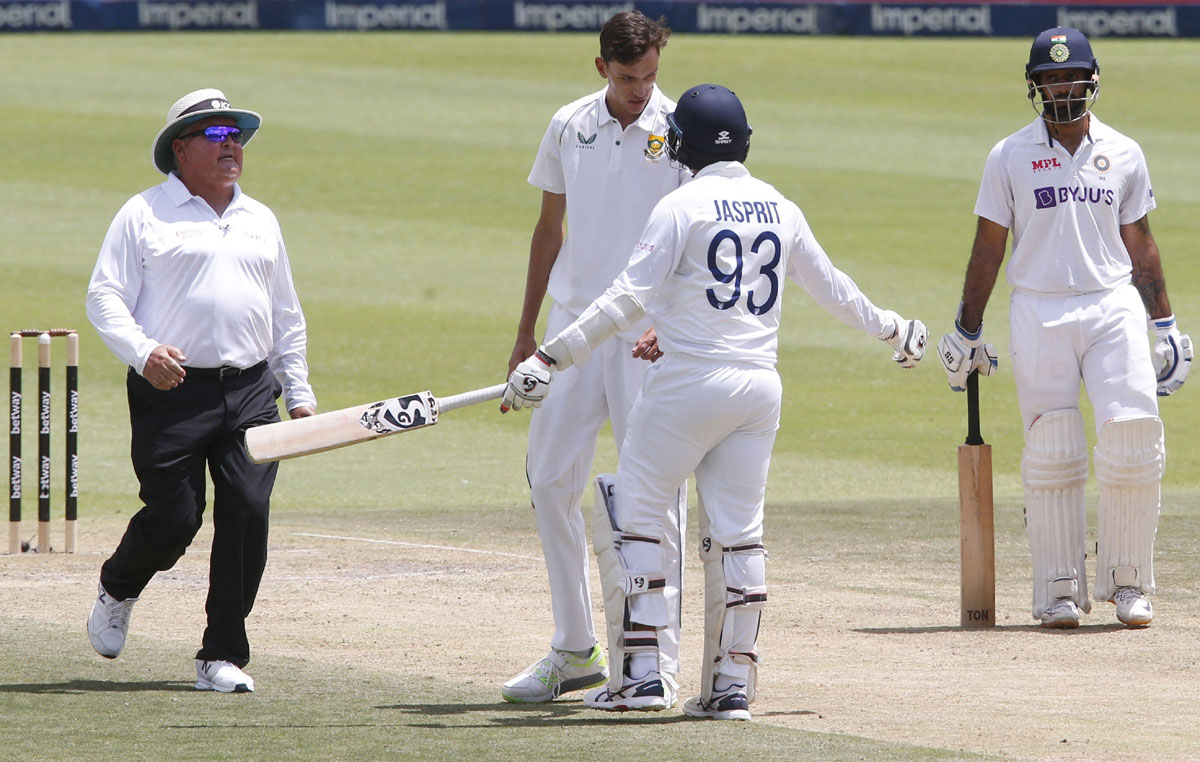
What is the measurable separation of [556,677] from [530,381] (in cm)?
104

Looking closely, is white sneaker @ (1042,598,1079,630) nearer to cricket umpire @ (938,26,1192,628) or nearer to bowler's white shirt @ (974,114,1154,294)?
cricket umpire @ (938,26,1192,628)

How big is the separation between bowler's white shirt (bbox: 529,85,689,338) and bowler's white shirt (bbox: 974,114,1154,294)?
1.54 metres

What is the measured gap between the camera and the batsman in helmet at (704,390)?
5227 millimetres

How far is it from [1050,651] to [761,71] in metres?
24.9

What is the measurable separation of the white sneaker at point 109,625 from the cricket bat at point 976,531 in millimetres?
2912

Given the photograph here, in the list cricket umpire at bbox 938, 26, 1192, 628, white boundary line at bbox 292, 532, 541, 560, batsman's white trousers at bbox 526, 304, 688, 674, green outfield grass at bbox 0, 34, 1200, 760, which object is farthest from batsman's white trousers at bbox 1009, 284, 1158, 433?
white boundary line at bbox 292, 532, 541, 560

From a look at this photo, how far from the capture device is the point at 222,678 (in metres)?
5.74

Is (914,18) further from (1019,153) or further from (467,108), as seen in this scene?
(1019,153)

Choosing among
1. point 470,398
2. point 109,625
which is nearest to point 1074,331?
point 470,398

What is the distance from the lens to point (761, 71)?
3050 cm

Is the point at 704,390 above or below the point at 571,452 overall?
above

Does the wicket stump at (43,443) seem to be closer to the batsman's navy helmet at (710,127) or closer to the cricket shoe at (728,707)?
the batsman's navy helmet at (710,127)

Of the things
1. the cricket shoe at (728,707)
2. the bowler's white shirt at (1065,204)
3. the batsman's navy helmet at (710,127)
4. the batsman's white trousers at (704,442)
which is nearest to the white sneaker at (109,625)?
the batsman's white trousers at (704,442)

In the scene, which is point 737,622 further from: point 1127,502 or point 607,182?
point 1127,502
